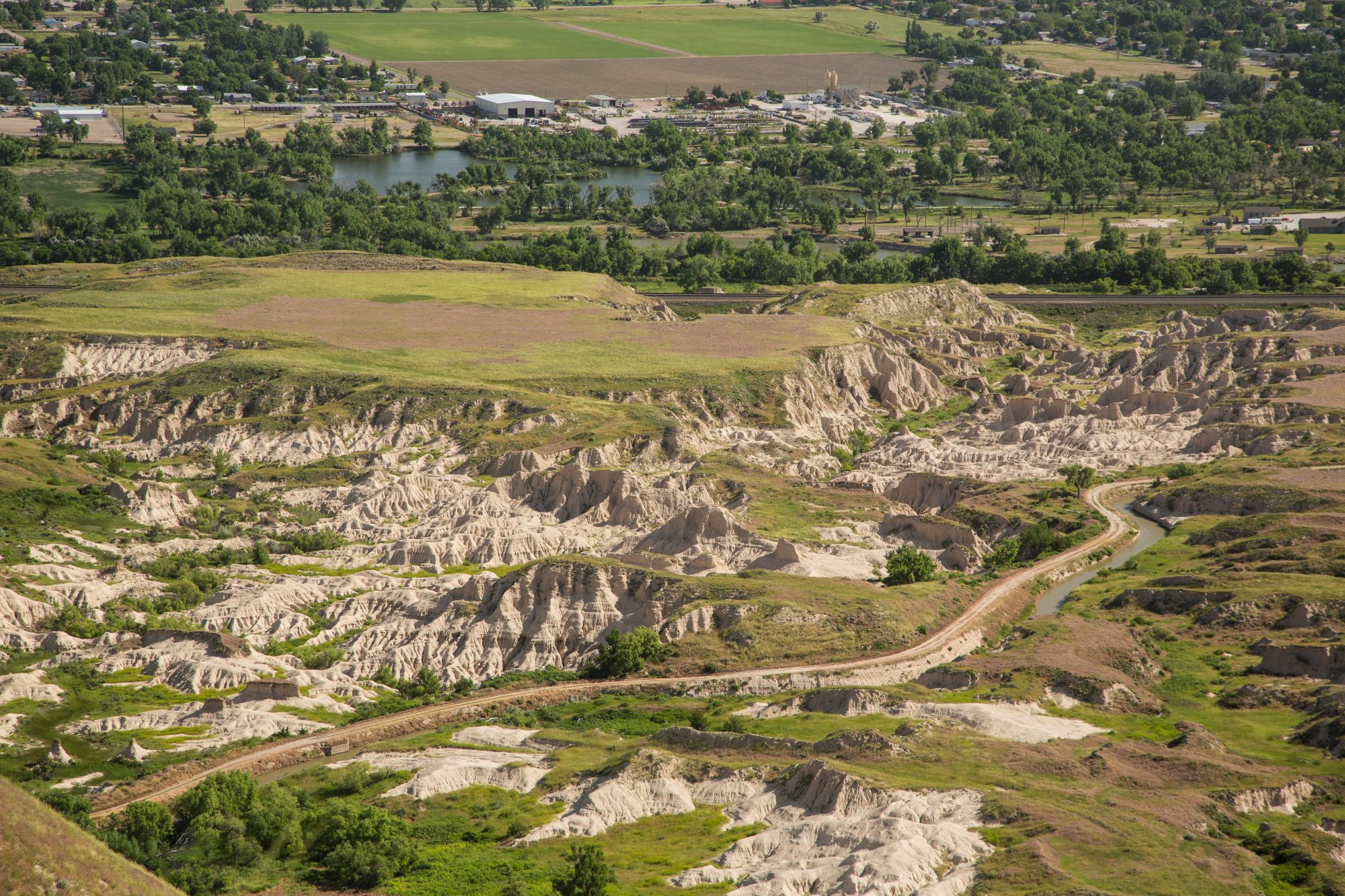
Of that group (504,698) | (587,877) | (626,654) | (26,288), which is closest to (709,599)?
(626,654)

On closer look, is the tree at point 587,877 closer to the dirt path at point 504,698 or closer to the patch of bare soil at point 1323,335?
the dirt path at point 504,698

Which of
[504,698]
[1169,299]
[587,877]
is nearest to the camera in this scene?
[587,877]

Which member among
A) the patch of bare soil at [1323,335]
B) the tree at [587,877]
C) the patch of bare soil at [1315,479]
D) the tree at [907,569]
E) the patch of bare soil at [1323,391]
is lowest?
the tree at [907,569]

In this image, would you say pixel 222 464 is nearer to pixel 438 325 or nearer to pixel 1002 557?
pixel 438 325

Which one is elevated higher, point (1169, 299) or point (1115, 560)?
point (1169, 299)

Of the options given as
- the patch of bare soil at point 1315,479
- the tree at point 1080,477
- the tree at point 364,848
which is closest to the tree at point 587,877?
the tree at point 364,848

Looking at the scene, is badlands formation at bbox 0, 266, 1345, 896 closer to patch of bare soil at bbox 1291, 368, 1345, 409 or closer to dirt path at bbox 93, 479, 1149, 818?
A: dirt path at bbox 93, 479, 1149, 818
